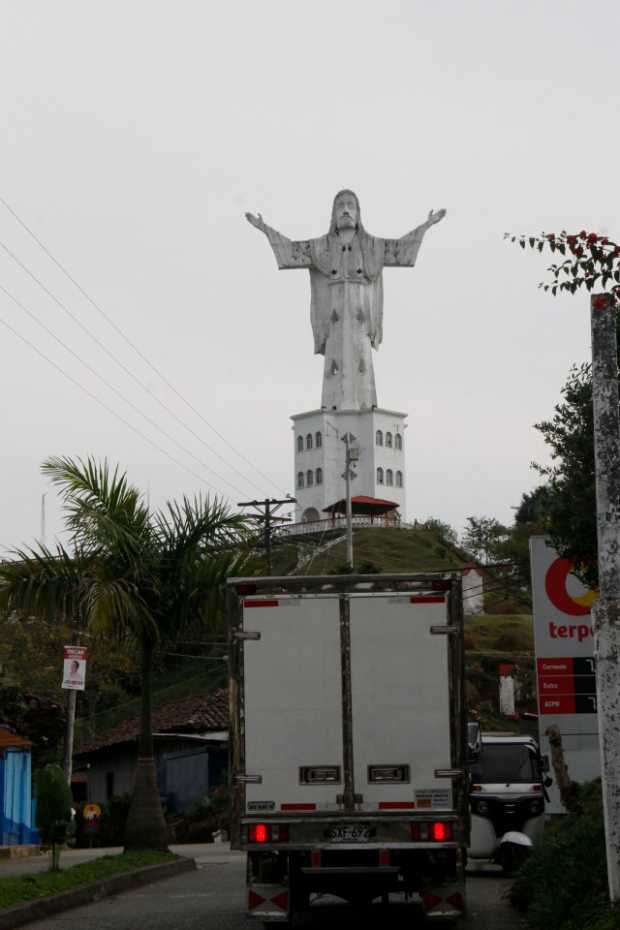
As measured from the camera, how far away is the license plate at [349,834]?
11812 mm

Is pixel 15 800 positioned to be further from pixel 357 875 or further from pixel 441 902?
pixel 441 902

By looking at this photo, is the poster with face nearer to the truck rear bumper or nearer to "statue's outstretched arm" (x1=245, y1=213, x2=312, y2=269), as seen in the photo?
the truck rear bumper

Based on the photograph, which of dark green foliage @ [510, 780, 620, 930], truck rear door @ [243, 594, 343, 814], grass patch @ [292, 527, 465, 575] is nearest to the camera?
dark green foliage @ [510, 780, 620, 930]

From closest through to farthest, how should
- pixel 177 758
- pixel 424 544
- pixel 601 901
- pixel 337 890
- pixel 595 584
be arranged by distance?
pixel 601 901 → pixel 337 890 → pixel 595 584 → pixel 177 758 → pixel 424 544

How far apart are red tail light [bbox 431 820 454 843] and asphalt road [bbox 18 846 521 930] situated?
64.3 inches

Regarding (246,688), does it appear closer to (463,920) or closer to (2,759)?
(463,920)

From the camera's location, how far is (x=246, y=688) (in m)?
12.0

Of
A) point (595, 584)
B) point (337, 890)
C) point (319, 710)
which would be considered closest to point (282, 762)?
point (319, 710)

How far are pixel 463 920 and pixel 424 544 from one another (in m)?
88.9

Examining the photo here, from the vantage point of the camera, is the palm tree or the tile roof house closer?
the palm tree

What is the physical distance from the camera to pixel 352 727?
11906 millimetres

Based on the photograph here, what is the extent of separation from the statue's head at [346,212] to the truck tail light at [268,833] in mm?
96957

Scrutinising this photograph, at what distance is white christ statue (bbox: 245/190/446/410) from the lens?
106750 mm

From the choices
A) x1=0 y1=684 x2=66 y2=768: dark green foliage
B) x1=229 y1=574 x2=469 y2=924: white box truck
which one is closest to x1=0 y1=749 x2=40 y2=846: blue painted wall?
x1=0 y1=684 x2=66 y2=768: dark green foliage
